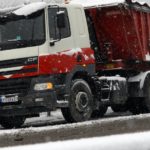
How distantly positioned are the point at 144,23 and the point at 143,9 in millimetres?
437

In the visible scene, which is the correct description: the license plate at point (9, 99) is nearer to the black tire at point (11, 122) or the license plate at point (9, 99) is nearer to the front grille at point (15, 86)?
the front grille at point (15, 86)

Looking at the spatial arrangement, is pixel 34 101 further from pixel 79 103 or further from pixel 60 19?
pixel 60 19

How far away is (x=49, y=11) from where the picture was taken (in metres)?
12.0

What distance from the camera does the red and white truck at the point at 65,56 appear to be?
11820mm

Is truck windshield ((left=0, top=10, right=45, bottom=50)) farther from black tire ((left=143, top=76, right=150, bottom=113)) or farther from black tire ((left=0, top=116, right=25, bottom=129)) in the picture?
black tire ((left=143, top=76, right=150, bottom=113))

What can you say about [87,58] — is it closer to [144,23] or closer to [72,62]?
[72,62]

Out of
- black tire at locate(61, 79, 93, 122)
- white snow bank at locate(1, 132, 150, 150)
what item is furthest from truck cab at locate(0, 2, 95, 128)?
white snow bank at locate(1, 132, 150, 150)

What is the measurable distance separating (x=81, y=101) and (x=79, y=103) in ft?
0.35

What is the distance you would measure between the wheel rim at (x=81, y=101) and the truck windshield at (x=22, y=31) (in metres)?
1.60

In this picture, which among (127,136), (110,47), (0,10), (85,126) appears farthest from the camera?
(110,47)

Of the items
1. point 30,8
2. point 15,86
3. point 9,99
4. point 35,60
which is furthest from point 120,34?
point 9,99

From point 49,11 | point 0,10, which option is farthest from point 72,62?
point 0,10

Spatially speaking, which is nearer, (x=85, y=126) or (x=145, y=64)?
(x=85, y=126)

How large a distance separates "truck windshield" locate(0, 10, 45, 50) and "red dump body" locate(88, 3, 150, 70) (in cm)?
293
